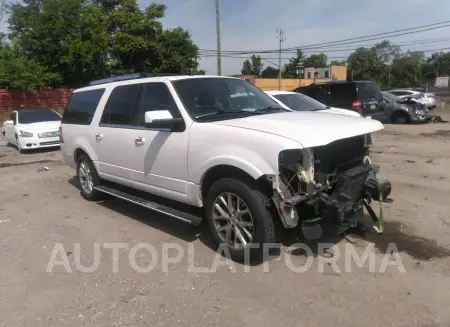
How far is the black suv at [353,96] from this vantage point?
13.0m

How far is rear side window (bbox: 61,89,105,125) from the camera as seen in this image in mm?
6250

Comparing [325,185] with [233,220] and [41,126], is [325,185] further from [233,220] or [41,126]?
[41,126]

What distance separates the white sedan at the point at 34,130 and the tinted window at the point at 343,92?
900 cm

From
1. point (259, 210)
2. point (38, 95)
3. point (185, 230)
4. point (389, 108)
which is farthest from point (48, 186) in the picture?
point (38, 95)

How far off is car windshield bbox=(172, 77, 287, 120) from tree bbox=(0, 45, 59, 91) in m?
23.1

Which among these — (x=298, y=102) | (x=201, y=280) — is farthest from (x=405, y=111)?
(x=201, y=280)

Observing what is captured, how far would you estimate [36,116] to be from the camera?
14.0 meters

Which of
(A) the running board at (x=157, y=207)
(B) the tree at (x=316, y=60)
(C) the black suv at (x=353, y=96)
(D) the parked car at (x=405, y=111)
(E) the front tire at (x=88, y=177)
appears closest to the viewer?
(A) the running board at (x=157, y=207)

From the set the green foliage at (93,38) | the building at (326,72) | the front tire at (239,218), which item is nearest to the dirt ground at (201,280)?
the front tire at (239,218)

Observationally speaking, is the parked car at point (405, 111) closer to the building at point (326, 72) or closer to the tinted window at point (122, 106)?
the tinted window at point (122, 106)

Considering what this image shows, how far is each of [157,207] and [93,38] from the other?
2646cm

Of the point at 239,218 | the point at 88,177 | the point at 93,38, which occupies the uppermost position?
the point at 93,38

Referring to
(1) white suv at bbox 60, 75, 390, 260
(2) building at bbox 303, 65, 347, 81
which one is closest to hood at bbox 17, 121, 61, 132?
(1) white suv at bbox 60, 75, 390, 260

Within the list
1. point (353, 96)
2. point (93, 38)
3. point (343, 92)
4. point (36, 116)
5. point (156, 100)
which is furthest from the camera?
point (93, 38)
